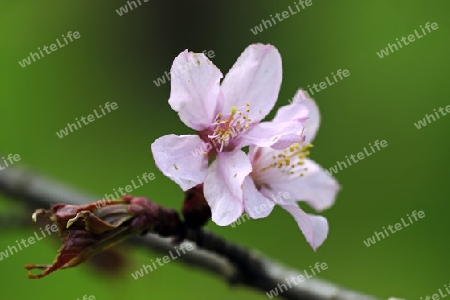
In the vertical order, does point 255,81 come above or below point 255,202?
above

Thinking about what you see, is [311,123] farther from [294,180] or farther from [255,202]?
[255,202]

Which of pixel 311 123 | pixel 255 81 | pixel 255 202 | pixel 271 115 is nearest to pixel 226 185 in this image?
pixel 255 202

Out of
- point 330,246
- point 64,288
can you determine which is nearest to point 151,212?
point 64,288

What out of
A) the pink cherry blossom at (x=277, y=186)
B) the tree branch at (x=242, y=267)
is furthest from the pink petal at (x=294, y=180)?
the tree branch at (x=242, y=267)

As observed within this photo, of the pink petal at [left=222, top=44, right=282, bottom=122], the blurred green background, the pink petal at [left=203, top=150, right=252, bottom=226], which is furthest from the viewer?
the blurred green background

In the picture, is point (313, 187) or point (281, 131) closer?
point (281, 131)

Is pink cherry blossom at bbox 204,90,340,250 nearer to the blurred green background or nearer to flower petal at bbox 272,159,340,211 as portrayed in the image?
flower petal at bbox 272,159,340,211

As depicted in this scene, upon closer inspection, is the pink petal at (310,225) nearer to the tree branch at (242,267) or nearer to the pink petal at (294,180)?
the pink petal at (294,180)

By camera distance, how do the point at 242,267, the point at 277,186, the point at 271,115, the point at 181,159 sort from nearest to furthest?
the point at 181,159, the point at 277,186, the point at 242,267, the point at 271,115

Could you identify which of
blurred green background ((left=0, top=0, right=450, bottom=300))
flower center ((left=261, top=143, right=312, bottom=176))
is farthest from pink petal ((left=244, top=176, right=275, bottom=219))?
blurred green background ((left=0, top=0, right=450, bottom=300))
